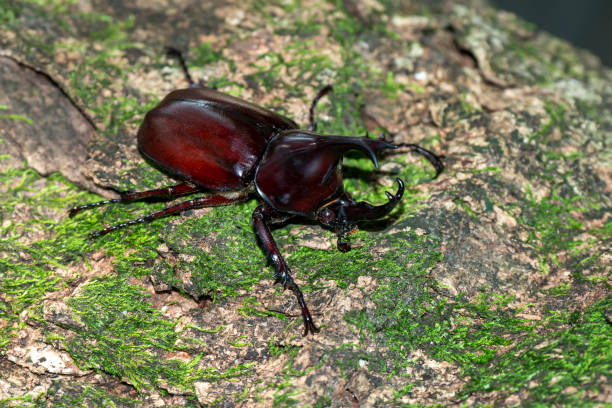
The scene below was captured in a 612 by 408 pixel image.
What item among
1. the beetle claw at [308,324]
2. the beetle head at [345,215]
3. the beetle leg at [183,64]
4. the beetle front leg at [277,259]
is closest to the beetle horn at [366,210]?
the beetle head at [345,215]

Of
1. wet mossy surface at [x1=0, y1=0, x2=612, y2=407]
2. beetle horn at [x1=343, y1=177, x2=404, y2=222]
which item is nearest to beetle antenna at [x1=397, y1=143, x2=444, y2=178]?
wet mossy surface at [x1=0, y1=0, x2=612, y2=407]

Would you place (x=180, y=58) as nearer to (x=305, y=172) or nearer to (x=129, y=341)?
(x=305, y=172)

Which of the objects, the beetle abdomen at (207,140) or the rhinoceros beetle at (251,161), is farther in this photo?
the beetle abdomen at (207,140)

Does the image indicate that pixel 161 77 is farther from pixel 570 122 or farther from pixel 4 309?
pixel 570 122

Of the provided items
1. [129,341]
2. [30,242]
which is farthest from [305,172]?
[30,242]

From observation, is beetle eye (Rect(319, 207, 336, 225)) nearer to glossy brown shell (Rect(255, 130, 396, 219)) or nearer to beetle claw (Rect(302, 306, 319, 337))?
glossy brown shell (Rect(255, 130, 396, 219))

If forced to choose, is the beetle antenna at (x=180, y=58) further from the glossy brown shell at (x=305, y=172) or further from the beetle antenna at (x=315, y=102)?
the glossy brown shell at (x=305, y=172)
